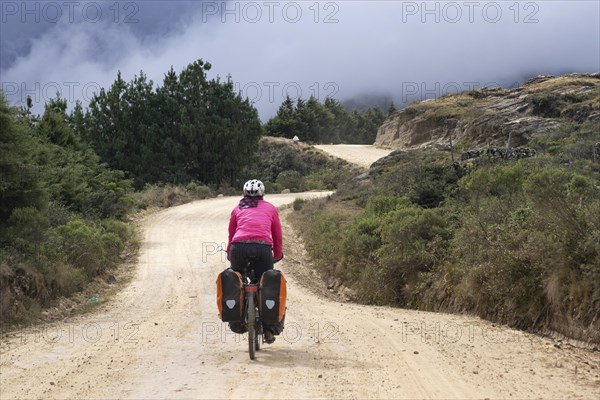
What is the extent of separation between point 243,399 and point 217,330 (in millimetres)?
4392

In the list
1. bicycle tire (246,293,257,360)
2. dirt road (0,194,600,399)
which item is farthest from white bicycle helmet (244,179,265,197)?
dirt road (0,194,600,399)

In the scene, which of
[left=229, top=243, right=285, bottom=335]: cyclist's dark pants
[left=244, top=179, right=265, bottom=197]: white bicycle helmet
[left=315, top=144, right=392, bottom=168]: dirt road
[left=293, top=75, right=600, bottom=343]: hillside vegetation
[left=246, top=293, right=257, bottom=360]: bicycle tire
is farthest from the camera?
[left=315, top=144, right=392, bottom=168]: dirt road

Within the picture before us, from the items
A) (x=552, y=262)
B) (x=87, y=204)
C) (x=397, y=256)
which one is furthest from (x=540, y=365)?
(x=87, y=204)

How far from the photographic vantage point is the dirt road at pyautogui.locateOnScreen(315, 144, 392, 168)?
2255 inches

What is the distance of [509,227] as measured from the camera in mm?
11156

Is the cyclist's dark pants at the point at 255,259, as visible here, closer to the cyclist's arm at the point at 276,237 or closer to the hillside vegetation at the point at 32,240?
the cyclist's arm at the point at 276,237

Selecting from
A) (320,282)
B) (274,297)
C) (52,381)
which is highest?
(274,297)

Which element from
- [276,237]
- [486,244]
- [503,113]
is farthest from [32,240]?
[503,113]

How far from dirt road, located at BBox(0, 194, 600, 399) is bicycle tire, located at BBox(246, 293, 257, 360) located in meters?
0.20

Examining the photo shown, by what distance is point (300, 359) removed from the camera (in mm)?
8086

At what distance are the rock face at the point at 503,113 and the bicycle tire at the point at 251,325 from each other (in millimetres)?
21087

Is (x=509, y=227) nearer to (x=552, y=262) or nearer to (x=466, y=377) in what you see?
(x=552, y=262)

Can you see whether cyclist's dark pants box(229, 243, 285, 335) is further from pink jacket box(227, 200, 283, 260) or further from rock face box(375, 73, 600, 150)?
rock face box(375, 73, 600, 150)

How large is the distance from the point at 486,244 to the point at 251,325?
16.7 ft
